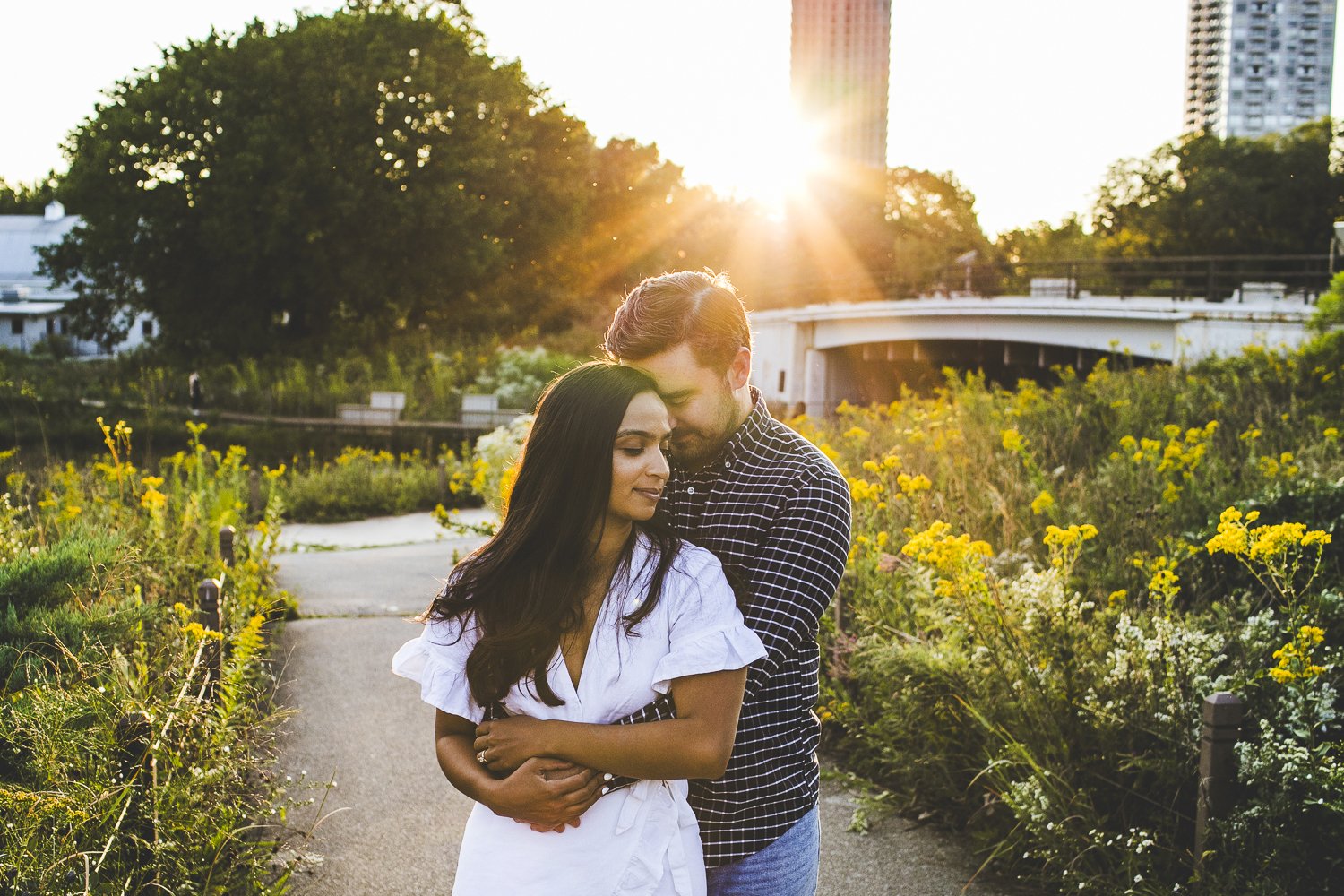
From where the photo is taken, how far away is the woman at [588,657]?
5.66 ft

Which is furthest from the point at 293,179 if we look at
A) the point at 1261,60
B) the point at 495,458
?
the point at 1261,60

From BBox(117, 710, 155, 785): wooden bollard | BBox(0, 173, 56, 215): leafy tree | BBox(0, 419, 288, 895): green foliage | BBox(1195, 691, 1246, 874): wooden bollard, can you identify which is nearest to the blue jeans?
BBox(0, 419, 288, 895): green foliage

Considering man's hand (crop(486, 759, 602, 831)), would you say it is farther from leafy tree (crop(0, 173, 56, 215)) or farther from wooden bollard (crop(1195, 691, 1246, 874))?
leafy tree (crop(0, 173, 56, 215))

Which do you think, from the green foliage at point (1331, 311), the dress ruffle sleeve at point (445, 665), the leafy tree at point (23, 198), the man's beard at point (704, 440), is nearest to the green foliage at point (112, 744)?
the dress ruffle sleeve at point (445, 665)

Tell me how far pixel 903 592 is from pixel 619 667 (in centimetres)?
374

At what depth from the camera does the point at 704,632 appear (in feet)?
5.77

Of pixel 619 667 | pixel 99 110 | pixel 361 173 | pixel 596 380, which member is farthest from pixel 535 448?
pixel 99 110

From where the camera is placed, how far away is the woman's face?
183 cm

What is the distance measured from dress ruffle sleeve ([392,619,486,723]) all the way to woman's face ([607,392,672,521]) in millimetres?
355

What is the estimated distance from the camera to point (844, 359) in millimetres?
38469

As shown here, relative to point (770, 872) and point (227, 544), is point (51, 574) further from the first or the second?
point (770, 872)

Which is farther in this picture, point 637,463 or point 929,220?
point 929,220

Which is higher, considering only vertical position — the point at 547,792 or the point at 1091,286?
the point at 1091,286

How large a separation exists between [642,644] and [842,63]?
18140 centimetres
